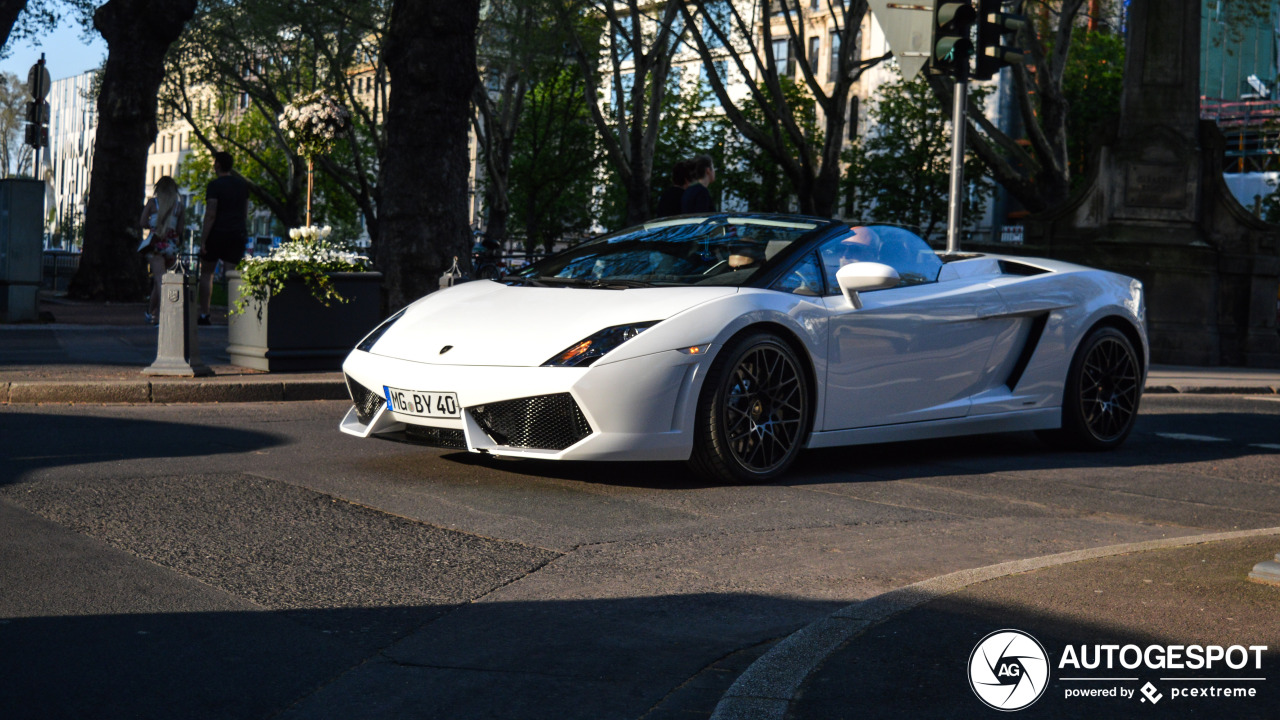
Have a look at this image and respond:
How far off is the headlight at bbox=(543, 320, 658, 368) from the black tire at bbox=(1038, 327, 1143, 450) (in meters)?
3.18

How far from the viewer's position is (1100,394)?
821 cm

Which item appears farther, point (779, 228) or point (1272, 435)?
point (1272, 435)

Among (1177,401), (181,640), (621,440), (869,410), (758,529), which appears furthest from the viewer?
(1177,401)

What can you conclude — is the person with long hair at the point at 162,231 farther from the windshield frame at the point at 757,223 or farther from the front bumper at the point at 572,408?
the front bumper at the point at 572,408

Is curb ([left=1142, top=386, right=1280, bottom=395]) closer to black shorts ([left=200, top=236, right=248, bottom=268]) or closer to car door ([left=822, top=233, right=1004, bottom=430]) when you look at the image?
car door ([left=822, top=233, right=1004, bottom=430])

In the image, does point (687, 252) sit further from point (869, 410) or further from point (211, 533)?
point (211, 533)

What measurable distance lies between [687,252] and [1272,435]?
494 cm

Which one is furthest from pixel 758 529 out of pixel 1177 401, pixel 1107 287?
pixel 1177 401

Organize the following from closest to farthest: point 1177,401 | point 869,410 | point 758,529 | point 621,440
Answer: point 758,529
point 621,440
point 869,410
point 1177,401

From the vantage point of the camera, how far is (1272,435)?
9.56 meters

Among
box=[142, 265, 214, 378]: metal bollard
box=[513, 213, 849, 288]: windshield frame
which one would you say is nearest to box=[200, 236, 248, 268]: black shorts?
box=[142, 265, 214, 378]: metal bollard

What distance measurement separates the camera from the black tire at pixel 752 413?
6176 mm

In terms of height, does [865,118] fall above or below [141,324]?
above

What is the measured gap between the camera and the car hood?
235 inches
